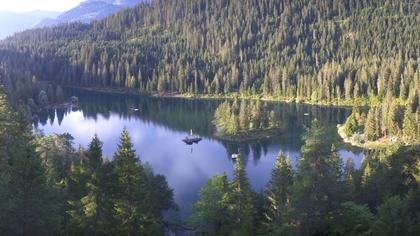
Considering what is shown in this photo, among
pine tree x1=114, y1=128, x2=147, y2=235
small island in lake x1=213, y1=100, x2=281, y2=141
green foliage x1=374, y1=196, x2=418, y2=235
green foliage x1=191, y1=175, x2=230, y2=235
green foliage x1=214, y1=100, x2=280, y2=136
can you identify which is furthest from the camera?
green foliage x1=214, y1=100, x2=280, y2=136

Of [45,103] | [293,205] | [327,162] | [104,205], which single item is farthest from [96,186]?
[45,103]

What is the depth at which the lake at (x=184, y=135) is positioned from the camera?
97.9m

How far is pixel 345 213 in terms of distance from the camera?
40219 millimetres

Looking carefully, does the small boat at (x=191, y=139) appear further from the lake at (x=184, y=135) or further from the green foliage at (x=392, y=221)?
the green foliage at (x=392, y=221)

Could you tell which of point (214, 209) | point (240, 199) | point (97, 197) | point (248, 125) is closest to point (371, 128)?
point (248, 125)

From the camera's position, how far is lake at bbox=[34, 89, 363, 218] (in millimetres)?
97875

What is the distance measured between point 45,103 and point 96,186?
15580 centimetres

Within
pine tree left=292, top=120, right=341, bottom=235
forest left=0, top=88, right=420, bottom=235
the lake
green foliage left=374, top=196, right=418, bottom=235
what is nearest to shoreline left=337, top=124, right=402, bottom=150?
the lake

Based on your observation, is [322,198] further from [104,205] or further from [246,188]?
[104,205]

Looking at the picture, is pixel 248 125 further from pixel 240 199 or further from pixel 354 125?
pixel 240 199

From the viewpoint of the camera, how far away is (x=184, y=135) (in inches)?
5463

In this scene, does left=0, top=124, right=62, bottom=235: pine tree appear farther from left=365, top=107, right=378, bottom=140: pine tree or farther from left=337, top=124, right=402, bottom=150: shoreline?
left=365, top=107, right=378, bottom=140: pine tree

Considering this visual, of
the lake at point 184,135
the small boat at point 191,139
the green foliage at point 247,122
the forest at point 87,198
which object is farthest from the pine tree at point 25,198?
the green foliage at point 247,122

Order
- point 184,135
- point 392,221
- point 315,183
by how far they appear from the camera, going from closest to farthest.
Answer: point 392,221
point 315,183
point 184,135
